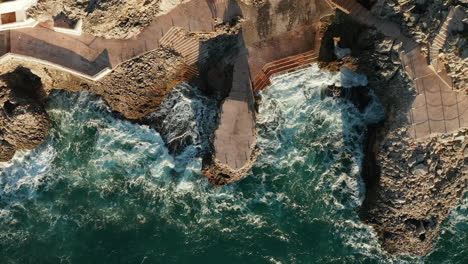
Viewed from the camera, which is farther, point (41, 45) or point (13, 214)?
point (13, 214)

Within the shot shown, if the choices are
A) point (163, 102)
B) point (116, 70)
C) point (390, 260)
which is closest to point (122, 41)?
point (116, 70)

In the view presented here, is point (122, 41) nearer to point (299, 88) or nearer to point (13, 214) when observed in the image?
→ point (299, 88)

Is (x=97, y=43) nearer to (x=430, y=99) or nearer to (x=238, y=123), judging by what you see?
(x=238, y=123)

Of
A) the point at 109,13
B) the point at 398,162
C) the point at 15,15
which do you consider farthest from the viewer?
the point at 398,162

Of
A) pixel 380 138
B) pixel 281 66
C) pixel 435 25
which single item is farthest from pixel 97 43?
pixel 435 25

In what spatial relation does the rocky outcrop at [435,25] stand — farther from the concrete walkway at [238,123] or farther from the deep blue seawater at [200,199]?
the concrete walkway at [238,123]

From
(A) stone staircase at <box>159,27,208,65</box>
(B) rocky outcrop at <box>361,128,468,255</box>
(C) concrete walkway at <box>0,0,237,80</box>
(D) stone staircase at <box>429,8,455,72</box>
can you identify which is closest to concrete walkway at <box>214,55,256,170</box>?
(A) stone staircase at <box>159,27,208,65</box>

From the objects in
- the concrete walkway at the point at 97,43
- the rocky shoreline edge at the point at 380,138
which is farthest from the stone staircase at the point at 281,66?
the concrete walkway at the point at 97,43
